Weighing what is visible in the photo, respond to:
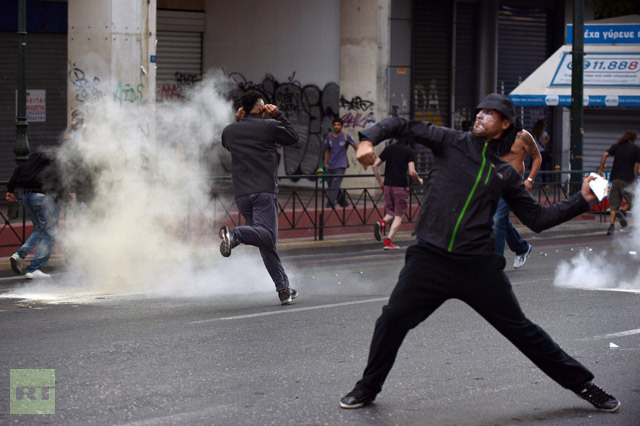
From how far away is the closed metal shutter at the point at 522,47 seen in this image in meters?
26.2

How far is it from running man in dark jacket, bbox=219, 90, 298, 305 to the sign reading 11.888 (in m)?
15.4

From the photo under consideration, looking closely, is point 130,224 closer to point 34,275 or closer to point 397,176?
point 34,275

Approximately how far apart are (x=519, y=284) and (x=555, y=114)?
17.3 meters

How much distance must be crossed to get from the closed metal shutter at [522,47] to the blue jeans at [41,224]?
17.1m

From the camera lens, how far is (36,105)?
20250 millimetres

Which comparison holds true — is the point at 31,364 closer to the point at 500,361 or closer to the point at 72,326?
the point at 72,326

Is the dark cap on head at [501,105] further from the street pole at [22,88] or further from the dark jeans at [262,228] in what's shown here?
the street pole at [22,88]

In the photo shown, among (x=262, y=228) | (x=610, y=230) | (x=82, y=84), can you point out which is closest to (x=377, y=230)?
(x=610, y=230)

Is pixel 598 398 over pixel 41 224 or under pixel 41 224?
under

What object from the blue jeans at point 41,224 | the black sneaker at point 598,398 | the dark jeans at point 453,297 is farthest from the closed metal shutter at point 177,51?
the black sneaker at point 598,398

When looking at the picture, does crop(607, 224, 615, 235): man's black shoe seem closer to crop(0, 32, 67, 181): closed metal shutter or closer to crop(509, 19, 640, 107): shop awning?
crop(509, 19, 640, 107): shop awning

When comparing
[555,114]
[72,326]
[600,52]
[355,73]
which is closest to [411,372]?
[72,326]

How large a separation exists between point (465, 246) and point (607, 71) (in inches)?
736

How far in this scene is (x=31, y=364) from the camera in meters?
6.61
